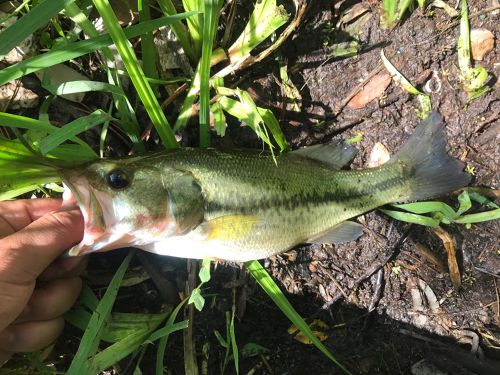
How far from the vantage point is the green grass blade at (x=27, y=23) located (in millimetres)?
2182

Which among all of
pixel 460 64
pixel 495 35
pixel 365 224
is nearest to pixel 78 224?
pixel 365 224

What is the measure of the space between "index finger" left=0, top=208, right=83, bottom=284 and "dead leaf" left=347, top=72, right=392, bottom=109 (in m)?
2.24

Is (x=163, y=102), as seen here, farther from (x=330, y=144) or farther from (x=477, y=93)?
(x=477, y=93)

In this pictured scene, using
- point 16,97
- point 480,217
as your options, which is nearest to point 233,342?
point 480,217

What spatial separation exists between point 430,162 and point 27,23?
9.06 ft

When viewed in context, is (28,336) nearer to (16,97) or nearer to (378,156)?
(16,97)

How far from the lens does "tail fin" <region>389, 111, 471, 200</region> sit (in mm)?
3168

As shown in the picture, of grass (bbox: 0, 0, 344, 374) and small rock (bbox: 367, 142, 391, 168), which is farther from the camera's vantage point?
small rock (bbox: 367, 142, 391, 168)

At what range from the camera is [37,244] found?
2428 mm

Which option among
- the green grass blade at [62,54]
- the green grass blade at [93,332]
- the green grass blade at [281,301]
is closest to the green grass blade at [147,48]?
the green grass blade at [62,54]

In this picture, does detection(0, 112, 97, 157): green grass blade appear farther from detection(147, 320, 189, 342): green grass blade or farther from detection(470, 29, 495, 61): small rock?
detection(470, 29, 495, 61): small rock

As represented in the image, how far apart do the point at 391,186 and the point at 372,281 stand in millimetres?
802

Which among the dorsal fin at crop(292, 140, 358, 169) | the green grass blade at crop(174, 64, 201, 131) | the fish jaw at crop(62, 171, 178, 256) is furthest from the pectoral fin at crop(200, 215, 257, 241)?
the green grass blade at crop(174, 64, 201, 131)

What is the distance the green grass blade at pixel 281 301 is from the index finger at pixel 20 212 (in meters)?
1.45
